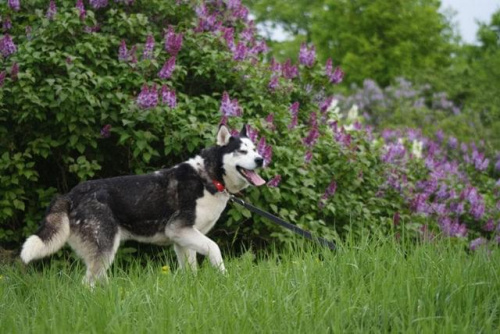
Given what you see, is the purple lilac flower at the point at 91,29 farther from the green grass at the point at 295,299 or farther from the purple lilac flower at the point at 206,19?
the green grass at the point at 295,299

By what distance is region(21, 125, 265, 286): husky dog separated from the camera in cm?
559

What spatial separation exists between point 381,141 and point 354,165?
12.2 feet

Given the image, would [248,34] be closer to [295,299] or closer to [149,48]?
[149,48]

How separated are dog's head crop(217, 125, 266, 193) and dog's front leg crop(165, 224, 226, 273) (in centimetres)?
60

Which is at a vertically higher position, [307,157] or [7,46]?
[7,46]

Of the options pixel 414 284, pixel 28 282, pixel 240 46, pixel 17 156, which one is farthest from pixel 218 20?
pixel 414 284

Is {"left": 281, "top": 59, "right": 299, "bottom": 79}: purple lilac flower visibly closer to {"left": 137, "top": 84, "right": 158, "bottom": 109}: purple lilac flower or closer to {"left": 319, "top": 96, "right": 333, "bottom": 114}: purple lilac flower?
{"left": 319, "top": 96, "right": 333, "bottom": 114}: purple lilac flower

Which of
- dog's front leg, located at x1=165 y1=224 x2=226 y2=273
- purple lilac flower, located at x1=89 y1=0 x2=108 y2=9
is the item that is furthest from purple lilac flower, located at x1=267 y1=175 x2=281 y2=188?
purple lilac flower, located at x1=89 y1=0 x2=108 y2=9

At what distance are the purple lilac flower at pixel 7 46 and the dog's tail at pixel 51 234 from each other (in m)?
2.27

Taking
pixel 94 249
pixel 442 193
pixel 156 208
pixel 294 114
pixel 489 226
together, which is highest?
pixel 294 114

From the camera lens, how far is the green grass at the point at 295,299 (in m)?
4.01

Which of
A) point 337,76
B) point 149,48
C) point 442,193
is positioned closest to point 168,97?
point 149,48

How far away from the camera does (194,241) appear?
5.76m

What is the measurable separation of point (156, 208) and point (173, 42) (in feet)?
7.51
